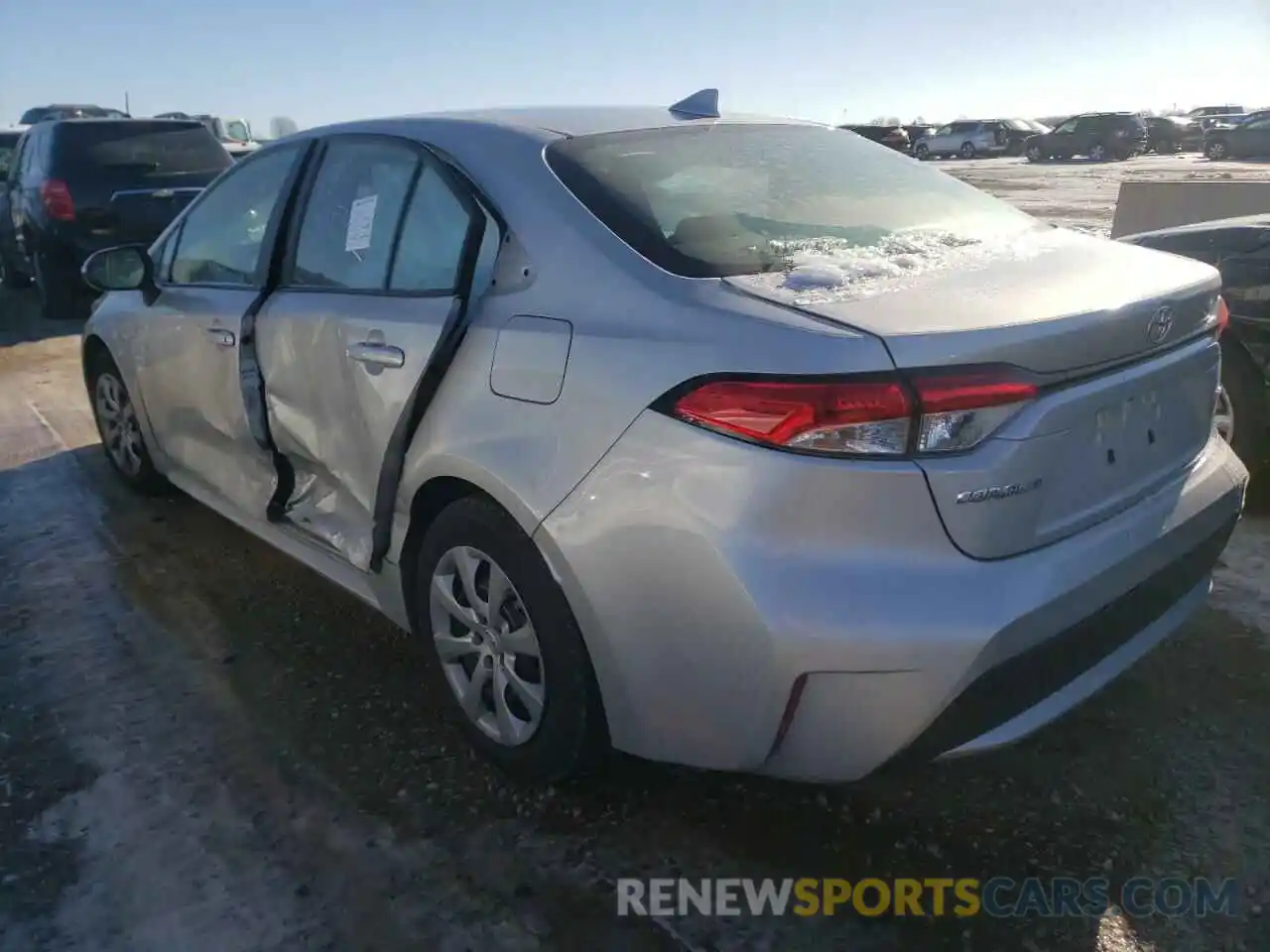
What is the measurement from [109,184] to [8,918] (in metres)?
8.59

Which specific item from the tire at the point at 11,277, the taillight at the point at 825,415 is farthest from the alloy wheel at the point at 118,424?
the tire at the point at 11,277

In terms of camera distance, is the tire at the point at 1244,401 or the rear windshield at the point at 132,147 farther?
the rear windshield at the point at 132,147

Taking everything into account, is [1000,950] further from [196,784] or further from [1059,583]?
[196,784]

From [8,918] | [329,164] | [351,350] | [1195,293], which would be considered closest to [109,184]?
[329,164]

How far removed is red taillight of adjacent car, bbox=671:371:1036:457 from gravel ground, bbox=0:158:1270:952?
70 centimetres

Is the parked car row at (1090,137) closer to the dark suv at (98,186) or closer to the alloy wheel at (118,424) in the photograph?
the dark suv at (98,186)

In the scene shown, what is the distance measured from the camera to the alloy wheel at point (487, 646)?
2.49 metres

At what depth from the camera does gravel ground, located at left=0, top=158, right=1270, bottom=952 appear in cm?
223

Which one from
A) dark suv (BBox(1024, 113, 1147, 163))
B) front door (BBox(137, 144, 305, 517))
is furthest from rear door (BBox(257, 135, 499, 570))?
dark suv (BBox(1024, 113, 1147, 163))

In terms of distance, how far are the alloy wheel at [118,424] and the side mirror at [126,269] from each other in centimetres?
54

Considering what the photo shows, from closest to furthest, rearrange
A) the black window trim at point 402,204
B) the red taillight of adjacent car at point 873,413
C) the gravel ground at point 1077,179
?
the red taillight of adjacent car at point 873,413
the black window trim at point 402,204
the gravel ground at point 1077,179

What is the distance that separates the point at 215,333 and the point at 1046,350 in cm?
268

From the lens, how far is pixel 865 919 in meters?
2.23

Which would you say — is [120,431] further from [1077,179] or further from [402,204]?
[1077,179]
